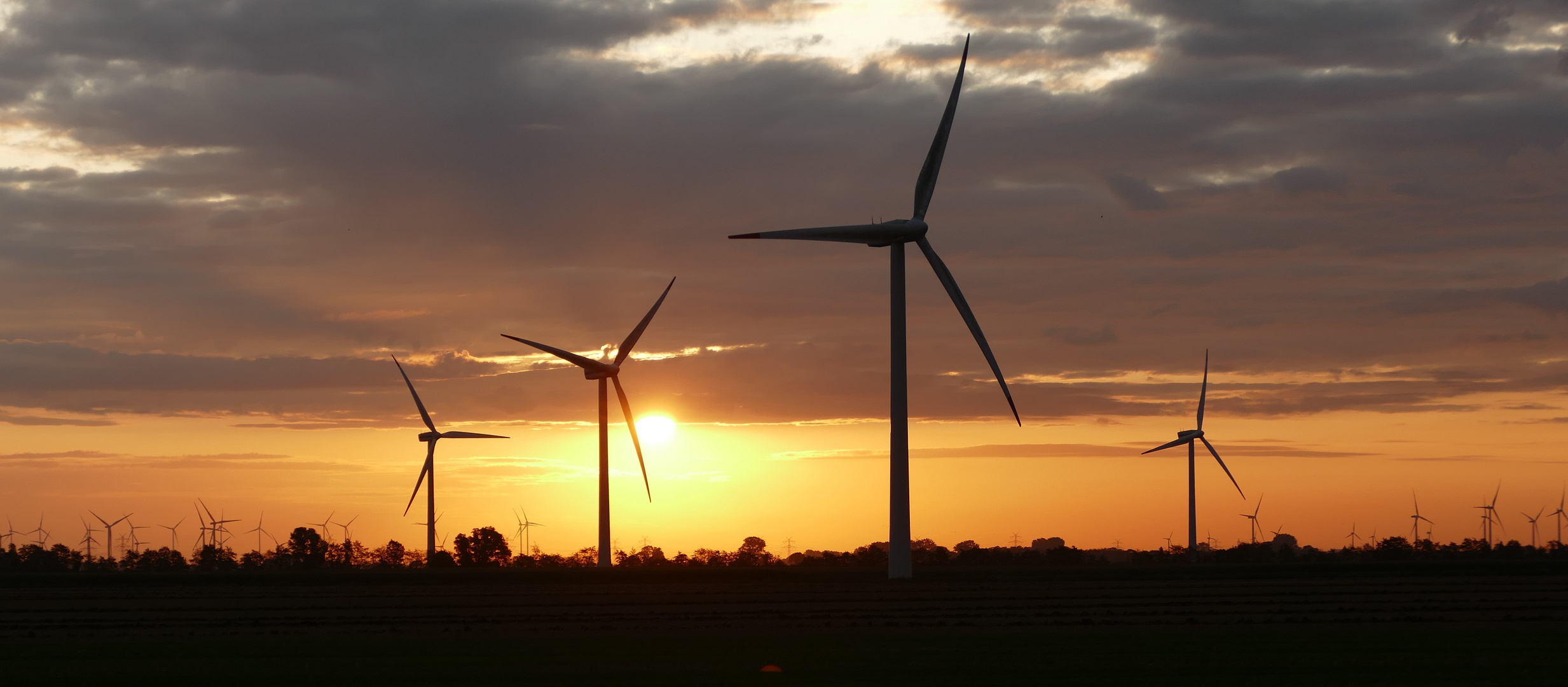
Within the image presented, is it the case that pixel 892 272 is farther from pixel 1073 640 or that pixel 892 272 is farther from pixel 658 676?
pixel 658 676

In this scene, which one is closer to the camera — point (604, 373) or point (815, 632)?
point (815, 632)

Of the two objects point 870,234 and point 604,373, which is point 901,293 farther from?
point 604,373

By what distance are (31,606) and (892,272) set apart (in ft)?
179

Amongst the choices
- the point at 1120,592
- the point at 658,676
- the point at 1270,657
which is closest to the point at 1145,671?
the point at 1270,657

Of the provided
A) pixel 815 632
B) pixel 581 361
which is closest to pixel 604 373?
pixel 581 361

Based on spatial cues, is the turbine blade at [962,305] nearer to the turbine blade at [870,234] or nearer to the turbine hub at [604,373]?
the turbine blade at [870,234]

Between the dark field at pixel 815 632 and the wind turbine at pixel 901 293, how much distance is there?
15.3ft

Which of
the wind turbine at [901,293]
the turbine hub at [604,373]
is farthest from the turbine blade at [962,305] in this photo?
the turbine hub at [604,373]

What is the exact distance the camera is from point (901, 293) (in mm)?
89438

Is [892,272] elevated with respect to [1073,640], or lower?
elevated

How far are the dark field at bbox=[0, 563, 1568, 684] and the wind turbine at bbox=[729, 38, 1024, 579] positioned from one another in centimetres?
467

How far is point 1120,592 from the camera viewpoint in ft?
269

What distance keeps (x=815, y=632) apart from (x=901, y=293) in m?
39.0

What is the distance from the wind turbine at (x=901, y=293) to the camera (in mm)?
85188
